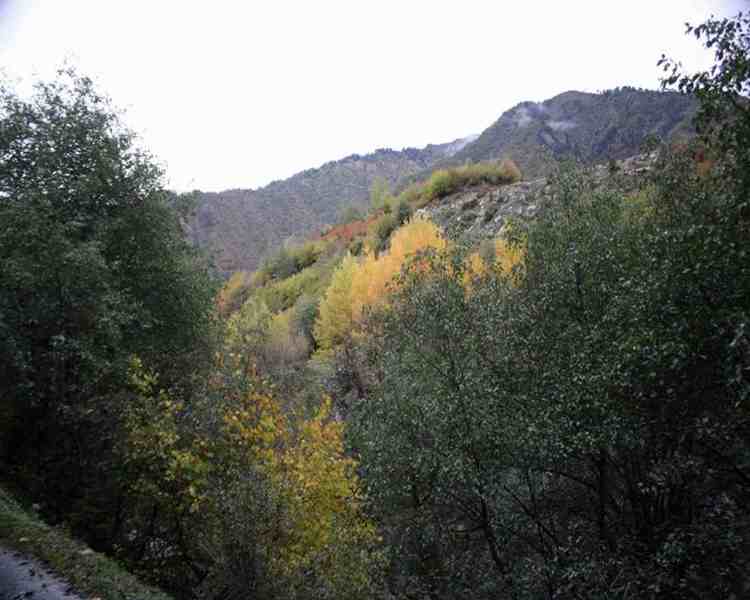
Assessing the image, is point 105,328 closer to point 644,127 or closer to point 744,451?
point 744,451

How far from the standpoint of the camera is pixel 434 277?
13.8m

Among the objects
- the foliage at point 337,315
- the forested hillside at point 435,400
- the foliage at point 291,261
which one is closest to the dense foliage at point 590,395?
the forested hillside at point 435,400

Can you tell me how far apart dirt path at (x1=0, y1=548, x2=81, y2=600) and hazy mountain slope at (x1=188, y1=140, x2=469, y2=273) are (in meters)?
114

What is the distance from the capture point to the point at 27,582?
24.0 ft

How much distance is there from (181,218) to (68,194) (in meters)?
4.53

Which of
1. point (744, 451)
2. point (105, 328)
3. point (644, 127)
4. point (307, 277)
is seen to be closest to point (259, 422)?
point (105, 328)

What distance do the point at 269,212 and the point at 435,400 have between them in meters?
151

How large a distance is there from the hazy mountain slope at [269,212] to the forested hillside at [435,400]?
105 meters

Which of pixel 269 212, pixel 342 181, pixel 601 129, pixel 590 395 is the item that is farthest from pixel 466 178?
pixel 342 181

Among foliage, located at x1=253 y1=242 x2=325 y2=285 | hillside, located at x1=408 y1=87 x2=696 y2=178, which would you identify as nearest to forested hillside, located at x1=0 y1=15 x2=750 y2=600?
foliage, located at x1=253 y1=242 x2=325 y2=285

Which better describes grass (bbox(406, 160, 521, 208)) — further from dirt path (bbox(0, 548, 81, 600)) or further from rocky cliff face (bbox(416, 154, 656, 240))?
dirt path (bbox(0, 548, 81, 600))

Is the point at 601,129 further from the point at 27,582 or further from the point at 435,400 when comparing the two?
the point at 27,582

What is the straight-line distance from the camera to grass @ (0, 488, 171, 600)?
25.1ft

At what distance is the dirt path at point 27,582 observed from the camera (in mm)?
7035
